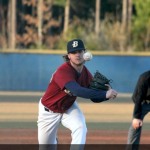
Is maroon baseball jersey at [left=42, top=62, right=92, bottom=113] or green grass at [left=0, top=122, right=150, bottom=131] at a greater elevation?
maroon baseball jersey at [left=42, top=62, right=92, bottom=113]

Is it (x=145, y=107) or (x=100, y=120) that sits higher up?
(x=145, y=107)

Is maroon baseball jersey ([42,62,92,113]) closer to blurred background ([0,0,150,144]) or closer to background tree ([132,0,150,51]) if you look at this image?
blurred background ([0,0,150,144])

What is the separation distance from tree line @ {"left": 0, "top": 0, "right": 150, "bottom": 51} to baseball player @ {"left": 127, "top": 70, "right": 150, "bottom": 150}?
25.3 meters

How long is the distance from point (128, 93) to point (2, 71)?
209 inches

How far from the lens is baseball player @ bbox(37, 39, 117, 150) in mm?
5488

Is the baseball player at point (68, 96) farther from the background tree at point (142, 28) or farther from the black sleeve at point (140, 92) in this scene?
the background tree at point (142, 28)

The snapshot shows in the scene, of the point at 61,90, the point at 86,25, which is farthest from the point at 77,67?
the point at 86,25

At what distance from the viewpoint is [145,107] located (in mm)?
6602

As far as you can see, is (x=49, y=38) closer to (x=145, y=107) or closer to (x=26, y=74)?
(x=26, y=74)

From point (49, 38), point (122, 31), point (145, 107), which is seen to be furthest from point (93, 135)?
point (49, 38)

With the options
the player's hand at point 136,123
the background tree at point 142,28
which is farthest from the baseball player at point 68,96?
the background tree at point 142,28

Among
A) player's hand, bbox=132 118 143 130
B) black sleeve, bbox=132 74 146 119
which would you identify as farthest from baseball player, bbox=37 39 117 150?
player's hand, bbox=132 118 143 130

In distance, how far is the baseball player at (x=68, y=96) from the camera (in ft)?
18.0

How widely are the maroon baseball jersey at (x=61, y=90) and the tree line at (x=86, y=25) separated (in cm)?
2614
